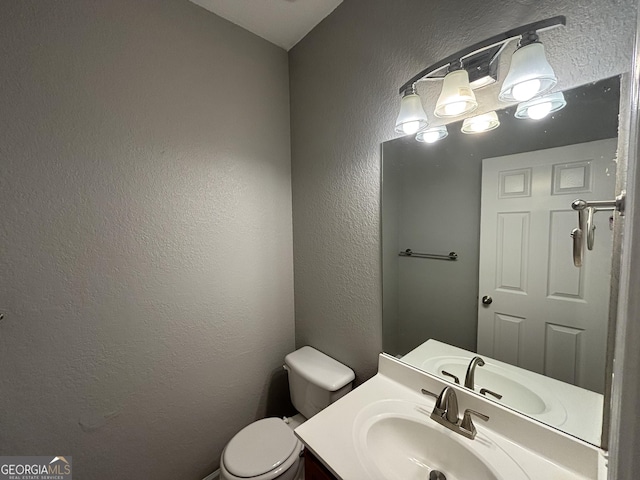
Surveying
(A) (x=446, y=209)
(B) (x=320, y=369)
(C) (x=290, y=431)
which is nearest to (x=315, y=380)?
(B) (x=320, y=369)

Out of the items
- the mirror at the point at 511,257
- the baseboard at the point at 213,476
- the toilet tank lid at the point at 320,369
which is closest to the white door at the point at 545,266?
the mirror at the point at 511,257

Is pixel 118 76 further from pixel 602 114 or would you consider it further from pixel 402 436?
pixel 402 436

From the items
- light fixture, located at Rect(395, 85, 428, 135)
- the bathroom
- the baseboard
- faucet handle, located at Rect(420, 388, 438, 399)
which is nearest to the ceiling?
the bathroom

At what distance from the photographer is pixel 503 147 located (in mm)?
811

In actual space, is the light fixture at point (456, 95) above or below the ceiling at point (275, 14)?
below

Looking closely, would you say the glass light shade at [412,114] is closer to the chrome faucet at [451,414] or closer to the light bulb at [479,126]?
the light bulb at [479,126]

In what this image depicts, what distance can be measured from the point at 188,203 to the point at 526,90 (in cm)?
137

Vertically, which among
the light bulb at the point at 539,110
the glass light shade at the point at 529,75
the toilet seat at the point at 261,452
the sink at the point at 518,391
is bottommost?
the toilet seat at the point at 261,452

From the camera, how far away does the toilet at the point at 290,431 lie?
105cm

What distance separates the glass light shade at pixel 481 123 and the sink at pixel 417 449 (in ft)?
3.33

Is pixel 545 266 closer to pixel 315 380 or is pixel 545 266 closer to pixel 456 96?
pixel 456 96

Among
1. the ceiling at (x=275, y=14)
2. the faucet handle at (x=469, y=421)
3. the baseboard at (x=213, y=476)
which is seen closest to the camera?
the faucet handle at (x=469, y=421)

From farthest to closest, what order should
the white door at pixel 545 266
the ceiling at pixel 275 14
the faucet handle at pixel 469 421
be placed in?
the ceiling at pixel 275 14 → the faucet handle at pixel 469 421 → the white door at pixel 545 266

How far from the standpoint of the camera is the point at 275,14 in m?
1.27
